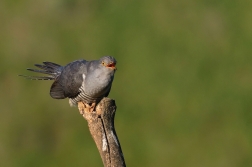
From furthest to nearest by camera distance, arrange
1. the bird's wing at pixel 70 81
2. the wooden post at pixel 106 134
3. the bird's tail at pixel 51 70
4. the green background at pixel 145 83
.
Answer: the green background at pixel 145 83, the bird's tail at pixel 51 70, the bird's wing at pixel 70 81, the wooden post at pixel 106 134

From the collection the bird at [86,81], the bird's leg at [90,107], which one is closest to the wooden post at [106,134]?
the bird's leg at [90,107]

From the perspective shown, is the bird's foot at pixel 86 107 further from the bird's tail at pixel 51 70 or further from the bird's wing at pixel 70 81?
the bird's tail at pixel 51 70

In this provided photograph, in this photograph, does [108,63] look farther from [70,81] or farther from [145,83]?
[145,83]

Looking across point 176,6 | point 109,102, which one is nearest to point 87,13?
point 176,6

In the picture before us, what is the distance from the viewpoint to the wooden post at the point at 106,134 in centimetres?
486

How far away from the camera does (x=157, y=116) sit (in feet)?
27.3

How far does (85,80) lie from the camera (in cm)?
594

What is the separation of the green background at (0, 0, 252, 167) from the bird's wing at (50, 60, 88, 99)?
1913 mm

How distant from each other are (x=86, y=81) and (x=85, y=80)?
0.13 ft

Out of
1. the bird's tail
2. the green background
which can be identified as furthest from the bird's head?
the green background

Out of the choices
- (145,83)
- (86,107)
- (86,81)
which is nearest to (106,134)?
(86,107)

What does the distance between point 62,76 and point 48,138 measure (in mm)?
2363

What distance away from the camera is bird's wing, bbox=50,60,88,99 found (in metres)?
6.02

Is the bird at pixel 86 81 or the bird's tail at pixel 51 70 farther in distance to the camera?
the bird's tail at pixel 51 70
